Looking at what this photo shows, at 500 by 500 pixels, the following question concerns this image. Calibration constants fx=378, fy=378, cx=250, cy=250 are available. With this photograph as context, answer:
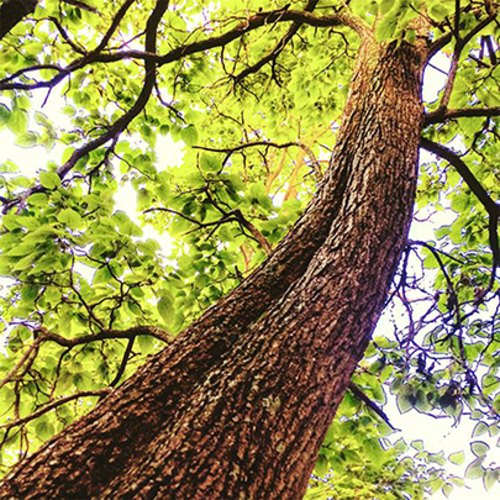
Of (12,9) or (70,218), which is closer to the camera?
(12,9)

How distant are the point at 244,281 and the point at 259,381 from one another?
0.60 m

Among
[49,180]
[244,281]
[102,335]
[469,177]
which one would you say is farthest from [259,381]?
[469,177]

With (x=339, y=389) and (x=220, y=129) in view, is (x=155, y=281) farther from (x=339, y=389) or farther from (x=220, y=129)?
(x=220, y=129)

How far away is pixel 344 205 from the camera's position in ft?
5.61

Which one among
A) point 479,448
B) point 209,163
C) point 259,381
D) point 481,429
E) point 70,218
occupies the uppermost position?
point 209,163

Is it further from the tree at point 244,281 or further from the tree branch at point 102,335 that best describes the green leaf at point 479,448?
the tree branch at point 102,335

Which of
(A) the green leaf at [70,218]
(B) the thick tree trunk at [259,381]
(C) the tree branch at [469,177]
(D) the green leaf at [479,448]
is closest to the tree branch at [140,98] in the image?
(A) the green leaf at [70,218]

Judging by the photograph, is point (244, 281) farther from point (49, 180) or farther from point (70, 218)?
point (49, 180)

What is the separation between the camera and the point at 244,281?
1.62 meters

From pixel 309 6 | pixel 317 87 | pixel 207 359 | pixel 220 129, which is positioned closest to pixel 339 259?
pixel 207 359

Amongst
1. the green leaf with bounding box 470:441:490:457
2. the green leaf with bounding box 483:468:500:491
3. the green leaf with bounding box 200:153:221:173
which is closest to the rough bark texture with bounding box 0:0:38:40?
the green leaf with bounding box 200:153:221:173

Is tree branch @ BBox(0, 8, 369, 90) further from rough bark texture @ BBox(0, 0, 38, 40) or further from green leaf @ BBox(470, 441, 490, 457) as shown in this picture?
green leaf @ BBox(470, 441, 490, 457)

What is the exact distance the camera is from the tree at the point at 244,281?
3.36 feet

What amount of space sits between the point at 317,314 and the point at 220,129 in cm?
474
